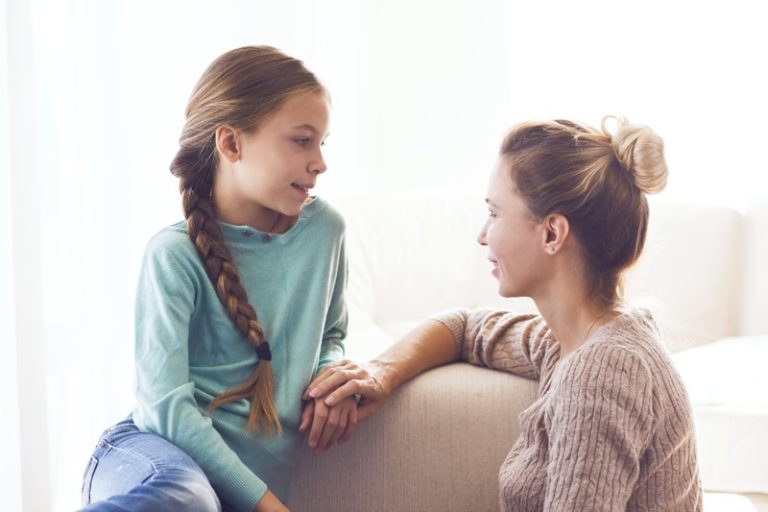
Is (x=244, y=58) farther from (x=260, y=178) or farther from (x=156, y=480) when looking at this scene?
(x=156, y=480)

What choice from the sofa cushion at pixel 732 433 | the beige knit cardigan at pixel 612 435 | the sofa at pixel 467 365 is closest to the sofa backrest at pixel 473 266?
the sofa at pixel 467 365

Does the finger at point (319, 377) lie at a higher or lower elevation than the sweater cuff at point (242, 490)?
higher

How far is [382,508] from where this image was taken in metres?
1.38

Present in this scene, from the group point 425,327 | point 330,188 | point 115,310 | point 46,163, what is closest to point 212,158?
point 425,327

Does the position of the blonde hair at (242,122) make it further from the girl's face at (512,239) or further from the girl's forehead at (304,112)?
the girl's face at (512,239)

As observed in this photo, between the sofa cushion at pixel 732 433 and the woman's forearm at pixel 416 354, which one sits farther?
the sofa cushion at pixel 732 433

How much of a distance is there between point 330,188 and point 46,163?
5.22 feet

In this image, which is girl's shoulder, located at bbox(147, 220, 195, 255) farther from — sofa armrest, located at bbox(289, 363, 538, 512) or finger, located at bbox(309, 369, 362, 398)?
sofa armrest, located at bbox(289, 363, 538, 512)

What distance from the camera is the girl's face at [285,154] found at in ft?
4.29

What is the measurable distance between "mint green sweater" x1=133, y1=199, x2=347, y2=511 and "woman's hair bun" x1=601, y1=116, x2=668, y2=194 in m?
0.48

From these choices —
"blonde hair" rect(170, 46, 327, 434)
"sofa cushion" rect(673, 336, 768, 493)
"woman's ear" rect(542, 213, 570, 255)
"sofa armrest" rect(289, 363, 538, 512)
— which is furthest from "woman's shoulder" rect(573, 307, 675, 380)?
"sofa cushion" rect(673, 336, 768, 493)

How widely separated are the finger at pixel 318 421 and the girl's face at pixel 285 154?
0.29 meters

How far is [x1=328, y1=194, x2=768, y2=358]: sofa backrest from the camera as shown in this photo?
2.34 meters

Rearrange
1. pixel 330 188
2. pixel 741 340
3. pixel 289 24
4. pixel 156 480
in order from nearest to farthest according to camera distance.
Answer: pixel 156 480
pixel 741 340
pixel 289 24
pixel 330 188
